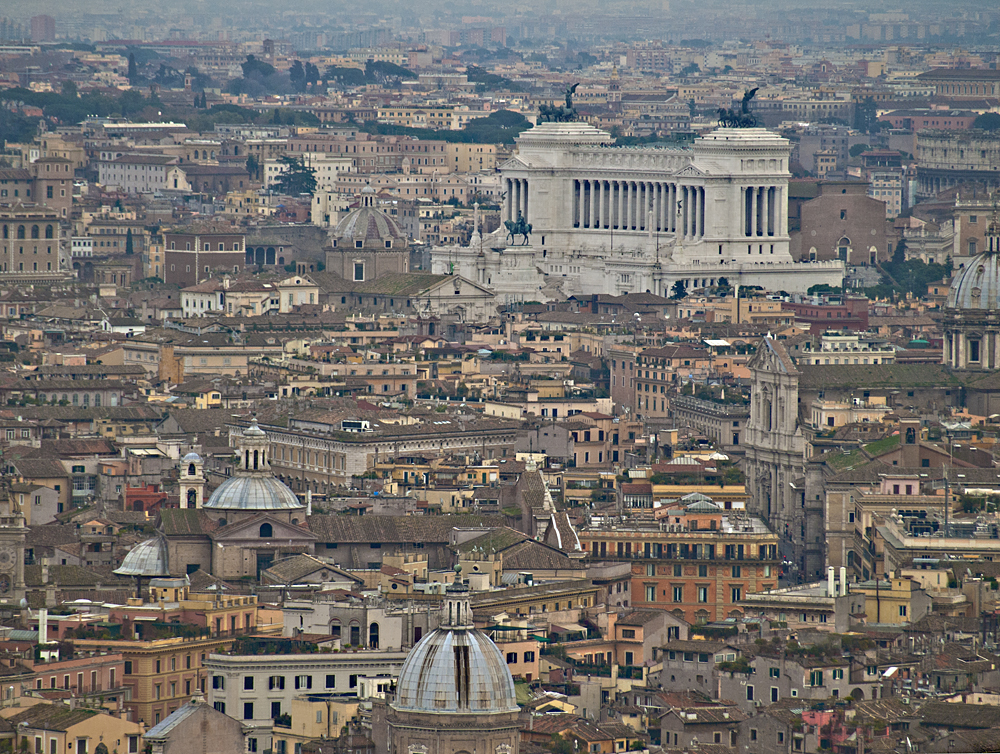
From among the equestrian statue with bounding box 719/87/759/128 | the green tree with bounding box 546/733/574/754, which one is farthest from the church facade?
the equestrian statue with bounding box 719/87/759/128

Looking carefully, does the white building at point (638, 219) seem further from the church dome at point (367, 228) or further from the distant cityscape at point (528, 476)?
the church dome at point (367, 228)

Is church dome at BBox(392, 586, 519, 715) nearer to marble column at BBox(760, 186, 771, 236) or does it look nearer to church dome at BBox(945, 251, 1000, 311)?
church dome at BBox(945, 251, 1000, 311)

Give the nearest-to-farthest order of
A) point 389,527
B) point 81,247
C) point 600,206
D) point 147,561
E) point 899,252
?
point 147,561, point 389,527, point 600,206, point 899,252, point 81,247

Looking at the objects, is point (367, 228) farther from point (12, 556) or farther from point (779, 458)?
point (12, 556)

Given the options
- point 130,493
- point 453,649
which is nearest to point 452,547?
point 130,493

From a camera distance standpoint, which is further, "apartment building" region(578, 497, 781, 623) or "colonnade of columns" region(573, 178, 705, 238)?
"colonnade of columns" region(573, 178, 705, 238)

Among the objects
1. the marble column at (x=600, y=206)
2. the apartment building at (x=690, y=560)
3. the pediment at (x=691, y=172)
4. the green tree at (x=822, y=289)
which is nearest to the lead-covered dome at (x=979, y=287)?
the green tree at (x=822, y=289)

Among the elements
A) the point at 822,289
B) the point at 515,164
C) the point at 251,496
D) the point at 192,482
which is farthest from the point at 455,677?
the point at 515,164
